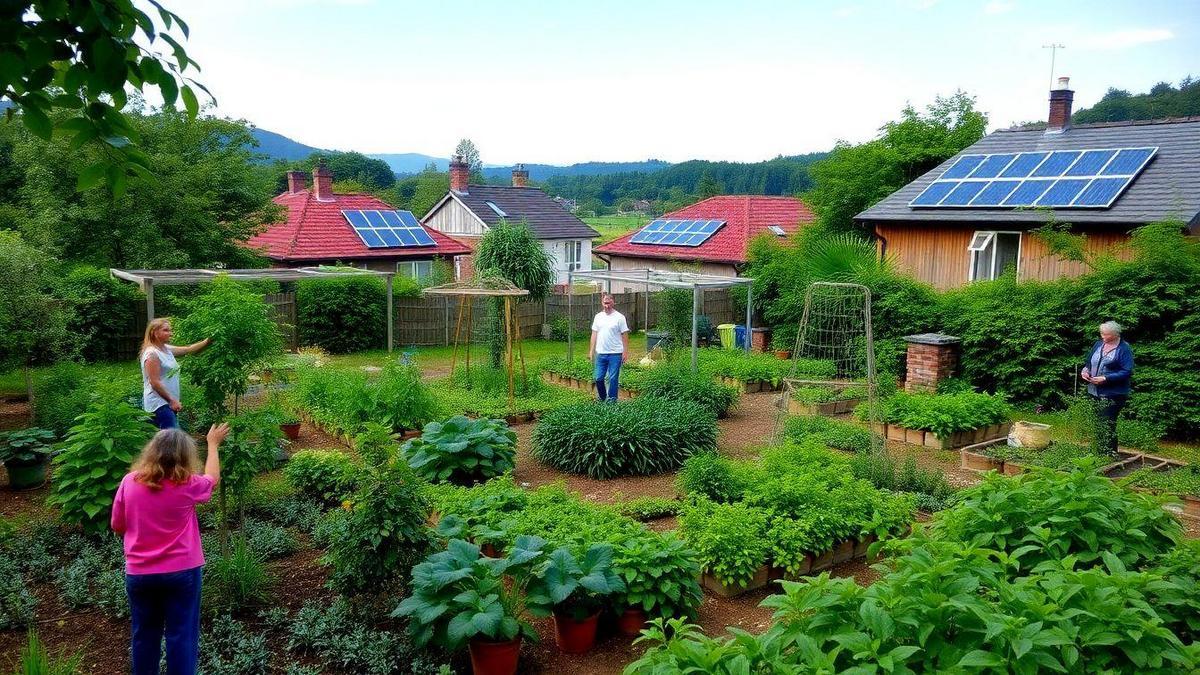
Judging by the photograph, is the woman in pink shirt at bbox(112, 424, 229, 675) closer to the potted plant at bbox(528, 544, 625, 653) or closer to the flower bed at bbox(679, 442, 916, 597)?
the potted plant at bbox(528, 544, 625, 653)

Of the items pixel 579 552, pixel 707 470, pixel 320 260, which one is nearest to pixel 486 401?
pixel 707 470

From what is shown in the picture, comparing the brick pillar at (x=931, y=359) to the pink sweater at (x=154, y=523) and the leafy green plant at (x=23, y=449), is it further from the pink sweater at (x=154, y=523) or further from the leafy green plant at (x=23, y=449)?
the leafy green plant at (x=23, y=449)

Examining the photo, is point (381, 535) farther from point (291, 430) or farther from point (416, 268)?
point (416, 268)

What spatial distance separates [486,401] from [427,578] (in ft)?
23.5

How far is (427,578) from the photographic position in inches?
182

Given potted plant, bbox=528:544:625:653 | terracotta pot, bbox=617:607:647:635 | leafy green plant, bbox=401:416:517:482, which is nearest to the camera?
potted plant, bbox=528:544:625:653

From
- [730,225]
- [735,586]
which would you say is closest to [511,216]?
[730,225]

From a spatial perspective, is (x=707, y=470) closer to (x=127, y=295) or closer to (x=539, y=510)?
(x=539, y=510)

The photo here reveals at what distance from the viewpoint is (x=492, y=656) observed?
4453mm

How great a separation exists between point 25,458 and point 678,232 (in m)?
22.2

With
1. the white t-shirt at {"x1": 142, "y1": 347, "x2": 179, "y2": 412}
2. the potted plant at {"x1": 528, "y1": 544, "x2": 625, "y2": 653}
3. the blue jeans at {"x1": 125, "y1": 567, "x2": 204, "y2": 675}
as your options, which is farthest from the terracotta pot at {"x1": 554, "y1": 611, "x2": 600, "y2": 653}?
the white t-shirt at {"x1": 142, "y1": 347, "x2": 179, "y2": 412}

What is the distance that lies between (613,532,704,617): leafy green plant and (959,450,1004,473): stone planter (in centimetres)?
527

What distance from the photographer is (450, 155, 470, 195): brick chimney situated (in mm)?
34469

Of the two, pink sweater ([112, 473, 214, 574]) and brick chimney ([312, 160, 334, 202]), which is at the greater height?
brick chimney ([312, 160, 334, 202])
